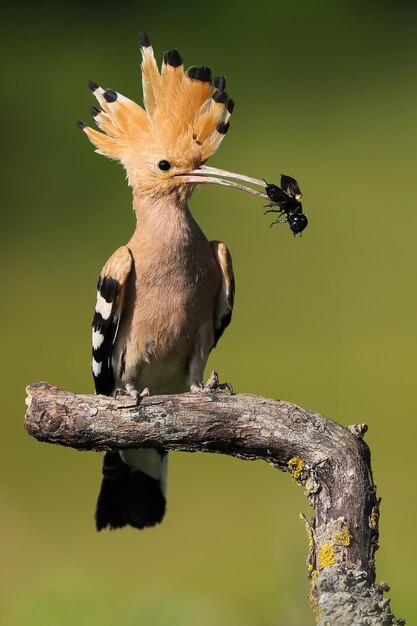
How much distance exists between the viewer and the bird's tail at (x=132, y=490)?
7.48ft

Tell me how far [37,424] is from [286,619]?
1.37 feet

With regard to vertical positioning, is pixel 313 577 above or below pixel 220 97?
below

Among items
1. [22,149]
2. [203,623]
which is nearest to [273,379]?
[22,149]

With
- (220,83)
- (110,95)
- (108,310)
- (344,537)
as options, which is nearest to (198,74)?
(220,83)

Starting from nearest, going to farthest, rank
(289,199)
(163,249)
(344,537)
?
(344,537) → (289,199) → (163,249)

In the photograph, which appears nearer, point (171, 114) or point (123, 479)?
point (171, 114)

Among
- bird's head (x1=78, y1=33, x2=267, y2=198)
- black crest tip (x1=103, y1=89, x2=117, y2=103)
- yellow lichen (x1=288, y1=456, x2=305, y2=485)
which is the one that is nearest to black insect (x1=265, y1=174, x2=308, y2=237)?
bird's head (x1=78, y1=33, x2=267, y2=198)

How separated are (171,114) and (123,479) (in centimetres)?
73

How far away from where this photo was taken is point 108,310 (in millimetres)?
2064

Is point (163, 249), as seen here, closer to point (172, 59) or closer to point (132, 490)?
point (172, 59)

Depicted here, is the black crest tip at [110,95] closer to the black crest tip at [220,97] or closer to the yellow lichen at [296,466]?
the black crest tip at [220,97]

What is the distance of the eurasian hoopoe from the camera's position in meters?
2.04

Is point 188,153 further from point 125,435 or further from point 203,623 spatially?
point 203,623

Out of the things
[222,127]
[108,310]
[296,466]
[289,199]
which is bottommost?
[296,466]
